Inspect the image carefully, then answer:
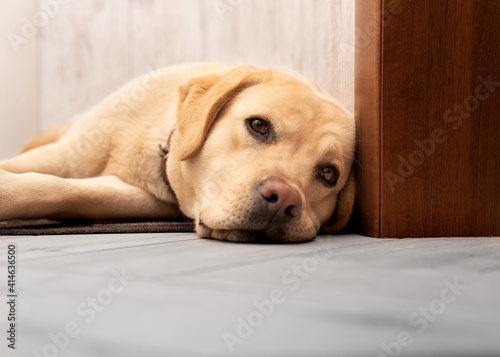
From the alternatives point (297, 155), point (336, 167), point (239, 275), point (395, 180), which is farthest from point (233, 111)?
point (239, 275)

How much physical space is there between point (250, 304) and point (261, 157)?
3.44 feet

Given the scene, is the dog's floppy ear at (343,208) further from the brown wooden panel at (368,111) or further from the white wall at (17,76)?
the white wall at (17,76)

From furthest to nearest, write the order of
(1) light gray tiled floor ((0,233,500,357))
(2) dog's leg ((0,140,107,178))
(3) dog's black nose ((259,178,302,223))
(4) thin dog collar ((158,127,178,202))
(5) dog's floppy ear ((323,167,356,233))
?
1. (2) dog's leg ((0,140,107,178))
2. (4) thin dog collar ((158,127,178,202))
3. (5) dog's floppy ear ((323,167,356,233))
4. (3) dog's black nose ((259,178,302,223))
5. (1) light gray tiled floor ((0,233,500,357))

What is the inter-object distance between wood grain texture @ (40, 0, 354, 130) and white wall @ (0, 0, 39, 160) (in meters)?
0.16

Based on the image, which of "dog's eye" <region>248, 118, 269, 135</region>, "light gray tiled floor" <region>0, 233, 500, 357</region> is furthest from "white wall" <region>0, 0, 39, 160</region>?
"light gray tiled floor" <region>0, 233, 500, 357</region>

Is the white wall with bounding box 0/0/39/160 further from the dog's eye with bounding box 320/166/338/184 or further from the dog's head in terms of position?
the dog's eye with bounding box 320/166/338/184

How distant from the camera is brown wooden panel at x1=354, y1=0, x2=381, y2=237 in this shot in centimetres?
204

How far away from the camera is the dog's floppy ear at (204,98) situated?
220cm

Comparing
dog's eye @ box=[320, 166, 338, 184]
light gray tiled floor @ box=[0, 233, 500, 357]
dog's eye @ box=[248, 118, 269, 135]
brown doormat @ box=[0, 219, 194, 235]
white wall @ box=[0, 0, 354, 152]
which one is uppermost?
white wall @ box=[0, 0, 354, 152]

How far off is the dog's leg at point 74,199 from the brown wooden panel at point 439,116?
1227 mm

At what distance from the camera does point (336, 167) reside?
2.18 meters

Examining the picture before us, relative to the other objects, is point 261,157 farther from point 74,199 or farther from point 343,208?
point 74,199

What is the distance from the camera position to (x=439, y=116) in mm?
2037

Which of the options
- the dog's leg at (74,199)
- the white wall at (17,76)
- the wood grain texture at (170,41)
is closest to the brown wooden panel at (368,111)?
the wood grain texture at (170,41)
